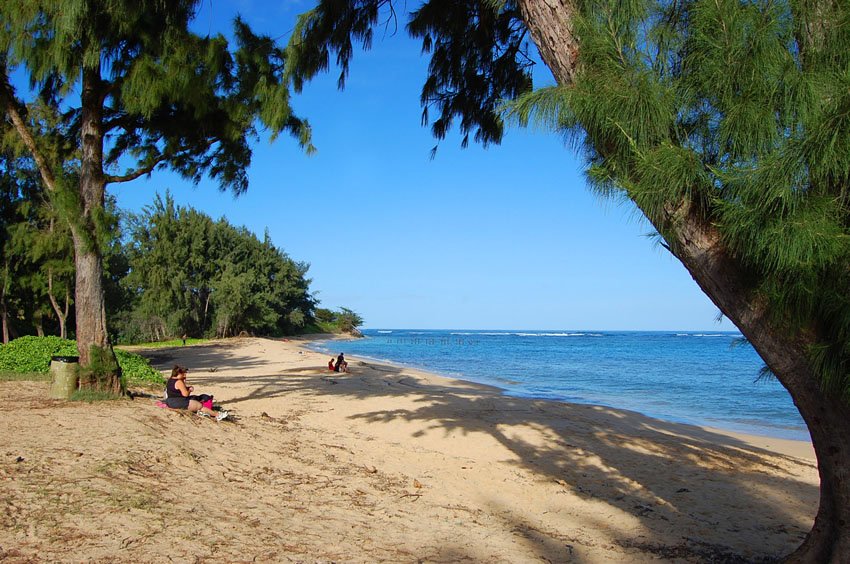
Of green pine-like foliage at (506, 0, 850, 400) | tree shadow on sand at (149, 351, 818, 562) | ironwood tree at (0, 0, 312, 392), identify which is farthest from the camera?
ironwood tree at (0, 0, 312, 392)

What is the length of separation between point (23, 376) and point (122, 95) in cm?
702

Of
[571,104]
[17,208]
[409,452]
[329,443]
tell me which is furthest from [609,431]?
[17,208]

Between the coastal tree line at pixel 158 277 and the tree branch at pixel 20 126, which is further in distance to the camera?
the coastal tree line at pixel 158 277

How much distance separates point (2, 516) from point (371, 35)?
503cm

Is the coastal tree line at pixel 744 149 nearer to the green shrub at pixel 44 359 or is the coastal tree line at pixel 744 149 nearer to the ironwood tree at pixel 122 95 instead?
the ironwood tree at pixel 122 95

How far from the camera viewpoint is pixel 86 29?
6.72m

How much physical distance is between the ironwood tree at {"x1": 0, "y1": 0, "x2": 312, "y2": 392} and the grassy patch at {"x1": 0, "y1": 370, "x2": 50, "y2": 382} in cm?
409

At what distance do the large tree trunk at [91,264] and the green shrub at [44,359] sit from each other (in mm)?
3725

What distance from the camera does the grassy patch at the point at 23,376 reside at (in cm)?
1094

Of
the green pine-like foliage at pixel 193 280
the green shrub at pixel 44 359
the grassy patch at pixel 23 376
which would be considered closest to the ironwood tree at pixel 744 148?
the green shrub at pixel 44 359

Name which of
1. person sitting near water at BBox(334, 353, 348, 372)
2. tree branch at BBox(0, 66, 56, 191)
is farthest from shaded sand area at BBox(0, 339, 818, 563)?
person sitting near water at BBox(334, 353, 348, 372)

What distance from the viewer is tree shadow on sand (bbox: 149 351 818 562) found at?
4.77 m

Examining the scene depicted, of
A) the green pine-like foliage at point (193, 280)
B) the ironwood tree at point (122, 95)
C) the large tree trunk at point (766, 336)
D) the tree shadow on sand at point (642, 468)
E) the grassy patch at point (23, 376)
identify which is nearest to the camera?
the large tree trunk at point (766, 336)

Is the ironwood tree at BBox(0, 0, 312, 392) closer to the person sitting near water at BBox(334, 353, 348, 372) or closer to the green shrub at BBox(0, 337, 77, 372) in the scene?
the green shrub at BBox(0, 337, 77, 372)
